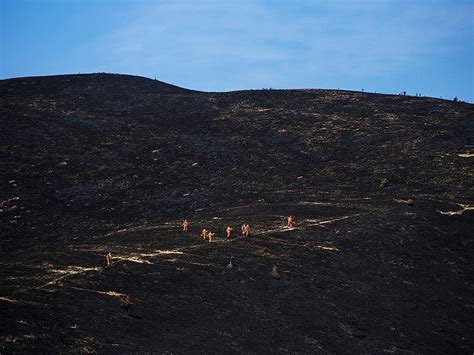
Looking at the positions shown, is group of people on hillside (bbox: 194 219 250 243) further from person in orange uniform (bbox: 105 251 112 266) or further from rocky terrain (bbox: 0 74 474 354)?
person in orange uniform (bbox: 105 251 112 266)

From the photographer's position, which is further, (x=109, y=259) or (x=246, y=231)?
(x=246, y=231)

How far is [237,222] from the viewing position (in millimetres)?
26234

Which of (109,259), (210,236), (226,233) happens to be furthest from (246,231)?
(109,259)

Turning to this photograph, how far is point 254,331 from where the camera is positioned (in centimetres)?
1664

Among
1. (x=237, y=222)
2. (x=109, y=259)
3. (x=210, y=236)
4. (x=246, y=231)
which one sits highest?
(x=237, y=222)

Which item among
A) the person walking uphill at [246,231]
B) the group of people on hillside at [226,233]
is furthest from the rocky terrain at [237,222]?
the person walking uphill at [246,231]

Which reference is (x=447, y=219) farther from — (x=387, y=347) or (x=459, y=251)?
(x=387, y=347)

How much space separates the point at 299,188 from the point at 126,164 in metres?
12.2

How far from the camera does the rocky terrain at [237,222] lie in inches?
658

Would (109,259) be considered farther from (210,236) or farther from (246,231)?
(246,231)

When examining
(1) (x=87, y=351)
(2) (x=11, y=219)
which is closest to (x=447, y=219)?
(1) (x=87, y=351)

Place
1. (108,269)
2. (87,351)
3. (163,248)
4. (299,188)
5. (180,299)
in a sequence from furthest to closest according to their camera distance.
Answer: (299,188)
(163,248)
(108,269)
(180,299)
(87,351)

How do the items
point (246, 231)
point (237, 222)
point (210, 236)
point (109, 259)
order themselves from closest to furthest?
point (109, 259) → point (210, 236) → point (246, 231) → point (237, 222)

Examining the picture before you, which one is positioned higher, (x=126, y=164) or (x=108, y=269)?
(x=126, y=164)
